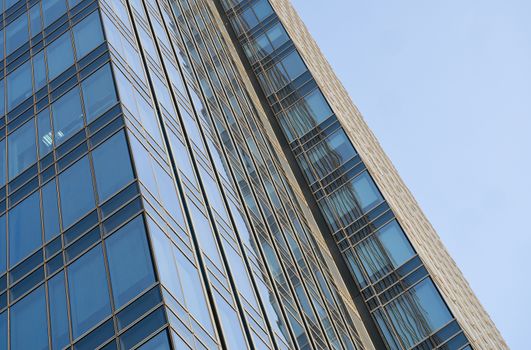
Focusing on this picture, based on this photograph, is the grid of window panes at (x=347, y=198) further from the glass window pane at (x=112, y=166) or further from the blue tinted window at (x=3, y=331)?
the blue tinted window at (x=3, y=331)

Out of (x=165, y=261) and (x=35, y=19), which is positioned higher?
(x=35, y=19)

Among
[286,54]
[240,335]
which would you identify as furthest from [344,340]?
[286,54]

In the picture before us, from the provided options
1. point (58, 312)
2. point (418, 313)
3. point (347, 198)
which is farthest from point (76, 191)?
point (347, 198)

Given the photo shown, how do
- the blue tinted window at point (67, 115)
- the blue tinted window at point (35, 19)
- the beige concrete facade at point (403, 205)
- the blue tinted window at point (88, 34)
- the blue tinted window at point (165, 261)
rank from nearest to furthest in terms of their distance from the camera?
the blue tinted window at point (165, 261) < the blue tinted window at point (67, 115) < the blue tinted window at point (88, 34) < the blue tinted window at point (35, 19) < the beige concrete facade at point (403, 205)

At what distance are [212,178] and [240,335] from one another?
814cm

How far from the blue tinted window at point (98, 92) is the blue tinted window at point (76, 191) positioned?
203 centimetres

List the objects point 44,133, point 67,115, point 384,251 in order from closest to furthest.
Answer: point 67,115
point 44,133
point 384,251

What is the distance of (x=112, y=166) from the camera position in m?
29.4

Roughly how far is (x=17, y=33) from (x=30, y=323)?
17.1 m

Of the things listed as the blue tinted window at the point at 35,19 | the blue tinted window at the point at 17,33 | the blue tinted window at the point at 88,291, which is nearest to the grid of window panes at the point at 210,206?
the blue tinted window at the point at 88,291

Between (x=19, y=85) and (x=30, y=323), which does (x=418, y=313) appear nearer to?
(x=19, y=85)

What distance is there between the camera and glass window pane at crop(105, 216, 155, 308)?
2562 cm

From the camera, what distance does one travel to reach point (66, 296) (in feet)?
87.8

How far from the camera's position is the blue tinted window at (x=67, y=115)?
3225 cm
